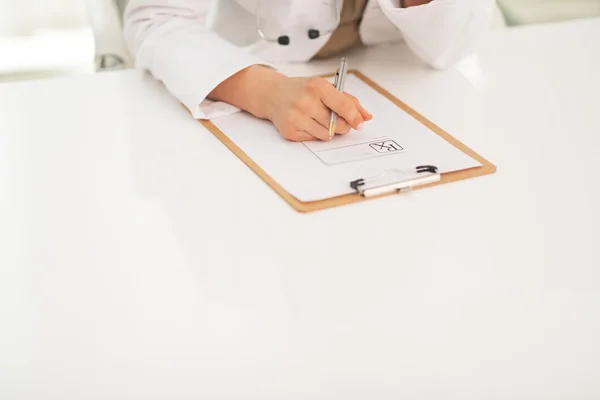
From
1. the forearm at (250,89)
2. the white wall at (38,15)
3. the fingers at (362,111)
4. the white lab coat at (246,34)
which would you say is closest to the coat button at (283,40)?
the white lab coat at (246,34)

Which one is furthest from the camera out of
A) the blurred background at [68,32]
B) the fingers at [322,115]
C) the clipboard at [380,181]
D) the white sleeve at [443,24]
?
the blurred background at [68,32]

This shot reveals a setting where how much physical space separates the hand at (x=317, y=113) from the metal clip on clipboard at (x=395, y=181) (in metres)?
0.09

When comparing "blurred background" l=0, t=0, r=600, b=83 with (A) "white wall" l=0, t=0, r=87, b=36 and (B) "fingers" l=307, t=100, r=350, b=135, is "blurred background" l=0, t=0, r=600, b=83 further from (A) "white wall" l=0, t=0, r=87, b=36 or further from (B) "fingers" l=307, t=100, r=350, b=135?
(B) "fingers" l=307, t=100, r=350, b=135

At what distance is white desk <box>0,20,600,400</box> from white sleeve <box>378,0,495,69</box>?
0.14 m

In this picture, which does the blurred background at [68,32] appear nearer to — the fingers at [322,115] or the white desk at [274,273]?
the white desk at [274,273]

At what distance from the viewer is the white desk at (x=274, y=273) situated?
18.1 inches

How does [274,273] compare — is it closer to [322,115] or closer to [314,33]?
[322,115]

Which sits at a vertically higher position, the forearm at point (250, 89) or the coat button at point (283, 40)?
the coat button at point (283, 40)

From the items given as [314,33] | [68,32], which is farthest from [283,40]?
[68,32]

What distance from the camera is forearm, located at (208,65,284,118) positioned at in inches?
30.5

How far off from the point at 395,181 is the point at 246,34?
0.44 meters

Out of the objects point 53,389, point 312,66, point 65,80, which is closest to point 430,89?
point 312,66

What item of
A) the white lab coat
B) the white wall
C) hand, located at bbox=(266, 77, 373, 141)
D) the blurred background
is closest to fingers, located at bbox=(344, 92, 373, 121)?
hand, located at bbox=(266, 77, 373, 141)

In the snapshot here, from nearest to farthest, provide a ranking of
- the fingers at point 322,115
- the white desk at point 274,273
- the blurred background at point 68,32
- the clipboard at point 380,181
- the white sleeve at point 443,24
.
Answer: the white desk at point 274,273 → the clipboard at point 380,181 → the fingers at point 322,115 → the white sleeve at point 443,24 → the blurred background at point 68,32
